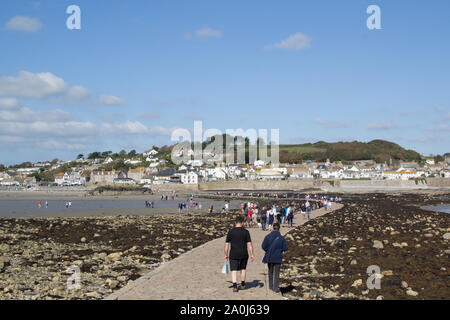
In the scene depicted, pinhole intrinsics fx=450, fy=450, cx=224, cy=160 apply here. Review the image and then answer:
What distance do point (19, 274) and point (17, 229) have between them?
13043 millimetres

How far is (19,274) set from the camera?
12.1 m

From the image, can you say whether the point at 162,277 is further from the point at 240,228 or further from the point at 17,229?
the point at 17,229

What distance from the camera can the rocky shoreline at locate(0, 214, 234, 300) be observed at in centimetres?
1052

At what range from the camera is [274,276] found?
365 inches

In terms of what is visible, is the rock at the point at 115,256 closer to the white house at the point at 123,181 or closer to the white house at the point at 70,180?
the white house at the point at 123,181

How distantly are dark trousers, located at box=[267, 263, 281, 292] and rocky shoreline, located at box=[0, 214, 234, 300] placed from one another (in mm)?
3648

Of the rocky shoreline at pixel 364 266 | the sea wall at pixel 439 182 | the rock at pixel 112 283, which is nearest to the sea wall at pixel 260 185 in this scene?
the sea wall at pixel 439 182

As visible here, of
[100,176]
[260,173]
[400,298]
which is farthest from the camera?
[100,176]

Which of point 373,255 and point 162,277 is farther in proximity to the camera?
point 373,255

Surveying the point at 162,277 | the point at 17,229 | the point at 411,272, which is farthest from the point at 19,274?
the point at 17,229

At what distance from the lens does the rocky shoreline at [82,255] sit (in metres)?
10.5
